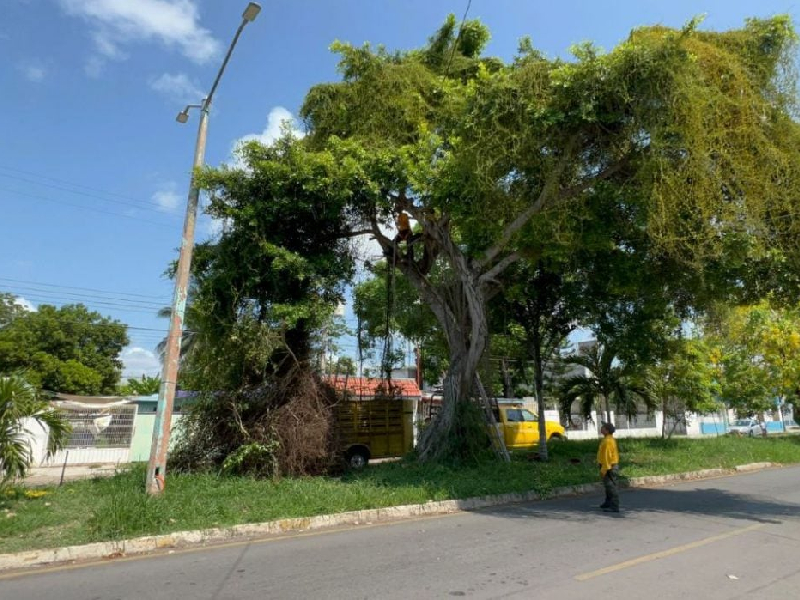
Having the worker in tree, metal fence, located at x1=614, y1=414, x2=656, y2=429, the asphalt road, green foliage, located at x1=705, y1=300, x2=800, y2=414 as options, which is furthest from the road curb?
metal fence, located at x1=614, y1=414, x2=656, y2=429

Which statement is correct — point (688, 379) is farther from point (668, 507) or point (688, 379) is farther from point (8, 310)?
point (8, 310)

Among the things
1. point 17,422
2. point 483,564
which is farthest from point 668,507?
point 17,422

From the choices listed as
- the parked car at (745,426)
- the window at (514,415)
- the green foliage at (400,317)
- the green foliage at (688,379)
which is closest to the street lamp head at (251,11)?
the green foliage at (400,317)

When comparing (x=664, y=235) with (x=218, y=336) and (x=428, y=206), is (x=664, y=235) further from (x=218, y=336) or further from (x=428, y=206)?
(x=218, y=336)

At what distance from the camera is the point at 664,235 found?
10.3 m

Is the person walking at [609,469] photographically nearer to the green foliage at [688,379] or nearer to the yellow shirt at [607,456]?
the yellow shirt at [607,456]

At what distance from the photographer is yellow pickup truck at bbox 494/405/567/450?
64.0 feet

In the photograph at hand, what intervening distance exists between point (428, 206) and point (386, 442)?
7280 millimetres

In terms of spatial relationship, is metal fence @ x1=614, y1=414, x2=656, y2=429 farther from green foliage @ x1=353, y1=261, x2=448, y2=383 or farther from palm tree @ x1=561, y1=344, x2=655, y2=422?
green foliage @ x1=353, y1=261, x2=448, y2=383

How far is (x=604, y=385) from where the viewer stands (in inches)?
912

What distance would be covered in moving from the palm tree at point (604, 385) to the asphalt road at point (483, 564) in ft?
45.7

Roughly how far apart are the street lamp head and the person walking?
8.88 meters

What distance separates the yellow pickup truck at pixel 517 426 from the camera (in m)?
19.5

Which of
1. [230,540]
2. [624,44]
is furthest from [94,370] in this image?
[624,44]
